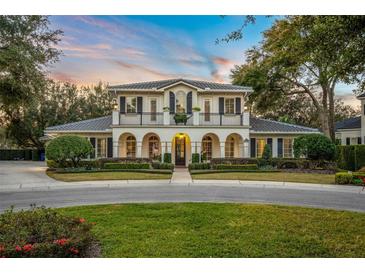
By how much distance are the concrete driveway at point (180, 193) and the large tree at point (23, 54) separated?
4051mm

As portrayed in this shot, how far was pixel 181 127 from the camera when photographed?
67.3 ft

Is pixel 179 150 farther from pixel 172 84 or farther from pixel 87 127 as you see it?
pixel 87 127

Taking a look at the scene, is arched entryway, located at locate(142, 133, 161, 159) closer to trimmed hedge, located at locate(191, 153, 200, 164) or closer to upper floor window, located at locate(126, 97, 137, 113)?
upper floor window, located at locate(126, 97, 137, 113)

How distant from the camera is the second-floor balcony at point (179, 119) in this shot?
20.6 meters

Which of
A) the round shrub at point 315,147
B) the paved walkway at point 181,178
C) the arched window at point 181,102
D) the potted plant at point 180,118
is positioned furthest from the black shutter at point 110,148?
the round shrub at point 315,147

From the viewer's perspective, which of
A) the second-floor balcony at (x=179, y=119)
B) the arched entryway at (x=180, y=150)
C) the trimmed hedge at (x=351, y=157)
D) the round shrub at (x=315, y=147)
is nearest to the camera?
the trimmed hedge at (x=351, y=157)

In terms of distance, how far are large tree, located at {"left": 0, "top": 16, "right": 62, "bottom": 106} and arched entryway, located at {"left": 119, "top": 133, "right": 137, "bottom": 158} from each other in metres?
9.29

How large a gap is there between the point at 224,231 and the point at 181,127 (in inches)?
601

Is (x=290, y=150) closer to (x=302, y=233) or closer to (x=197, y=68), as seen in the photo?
(x=197, y=68)

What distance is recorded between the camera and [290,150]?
21.9 metres

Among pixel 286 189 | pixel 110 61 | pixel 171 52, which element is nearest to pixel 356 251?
pixel 286 189

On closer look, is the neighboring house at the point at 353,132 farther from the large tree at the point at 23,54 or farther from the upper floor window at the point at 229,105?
the large tree at the point at 23,54

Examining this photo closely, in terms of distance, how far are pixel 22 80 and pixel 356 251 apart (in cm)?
1236

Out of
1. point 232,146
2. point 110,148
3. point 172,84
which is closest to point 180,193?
point 110,148
